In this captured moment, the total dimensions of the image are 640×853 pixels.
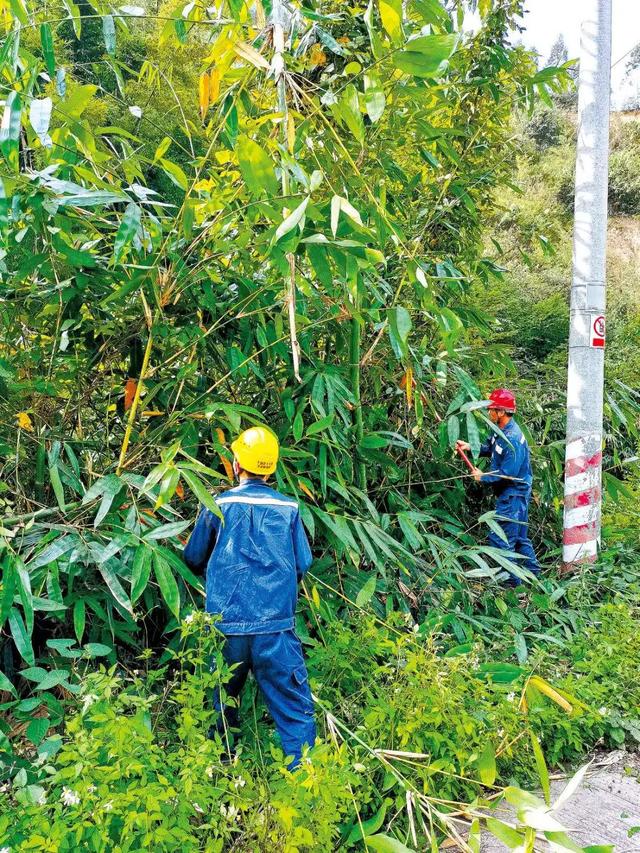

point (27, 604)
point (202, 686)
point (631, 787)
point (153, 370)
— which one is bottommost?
point (631, 787)

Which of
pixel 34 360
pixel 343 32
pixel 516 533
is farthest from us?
pixel 516 533

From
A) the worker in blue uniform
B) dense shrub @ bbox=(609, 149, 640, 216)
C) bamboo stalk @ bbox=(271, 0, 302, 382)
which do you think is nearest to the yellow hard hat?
the worker in blue uniform

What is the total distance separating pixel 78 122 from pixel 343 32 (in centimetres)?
165

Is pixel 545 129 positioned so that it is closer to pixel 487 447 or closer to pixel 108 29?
pixel 487 447

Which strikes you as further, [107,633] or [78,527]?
[107,633]

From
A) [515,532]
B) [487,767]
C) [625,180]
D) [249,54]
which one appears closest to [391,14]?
[249,54]

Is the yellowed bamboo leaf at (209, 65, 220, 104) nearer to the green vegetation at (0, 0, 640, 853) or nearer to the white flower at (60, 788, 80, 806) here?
the green vegetation at (0, 0, 640, 853)

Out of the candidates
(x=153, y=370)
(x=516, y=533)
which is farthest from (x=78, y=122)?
(x=516, y=533)

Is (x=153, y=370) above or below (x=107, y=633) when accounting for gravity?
above

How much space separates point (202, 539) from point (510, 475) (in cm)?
265

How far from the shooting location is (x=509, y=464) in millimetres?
4574

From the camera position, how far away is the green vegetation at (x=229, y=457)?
2031 mm

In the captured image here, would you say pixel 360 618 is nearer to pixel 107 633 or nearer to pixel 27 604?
pixel 107 633

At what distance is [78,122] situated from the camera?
2451 millimetres
